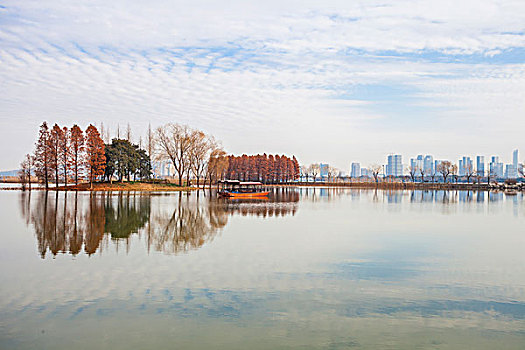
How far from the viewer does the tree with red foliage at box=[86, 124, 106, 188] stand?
60500 mm

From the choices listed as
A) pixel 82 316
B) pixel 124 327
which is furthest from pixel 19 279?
pixel 124 327

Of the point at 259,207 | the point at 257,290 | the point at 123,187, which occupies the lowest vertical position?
the point at 259,207

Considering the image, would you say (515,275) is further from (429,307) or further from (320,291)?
(320,291)

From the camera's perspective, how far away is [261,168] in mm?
126125

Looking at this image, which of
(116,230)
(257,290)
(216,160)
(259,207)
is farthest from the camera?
(216,160)

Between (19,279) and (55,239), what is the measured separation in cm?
615

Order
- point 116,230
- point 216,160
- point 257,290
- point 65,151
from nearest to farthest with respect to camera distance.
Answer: point 257,290 < point 116,230 < point 65,151 < point 216,160

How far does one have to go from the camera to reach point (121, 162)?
65938mm

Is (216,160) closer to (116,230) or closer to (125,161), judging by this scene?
(125,161)

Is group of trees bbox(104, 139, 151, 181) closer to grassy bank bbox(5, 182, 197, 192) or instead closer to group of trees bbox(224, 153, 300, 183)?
grassy bank bbox(5, 182, 197, 192)

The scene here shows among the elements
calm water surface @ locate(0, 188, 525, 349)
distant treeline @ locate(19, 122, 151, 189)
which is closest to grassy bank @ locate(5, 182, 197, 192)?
distant treeline @ locate(19, 122, 151, 189)

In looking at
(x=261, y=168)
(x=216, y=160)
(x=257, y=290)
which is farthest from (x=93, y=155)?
(x=261, y=168)

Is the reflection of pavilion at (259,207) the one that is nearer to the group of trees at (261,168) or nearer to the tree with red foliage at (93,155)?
the tree with red foliage at (93,155)

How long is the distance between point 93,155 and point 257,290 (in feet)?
185
